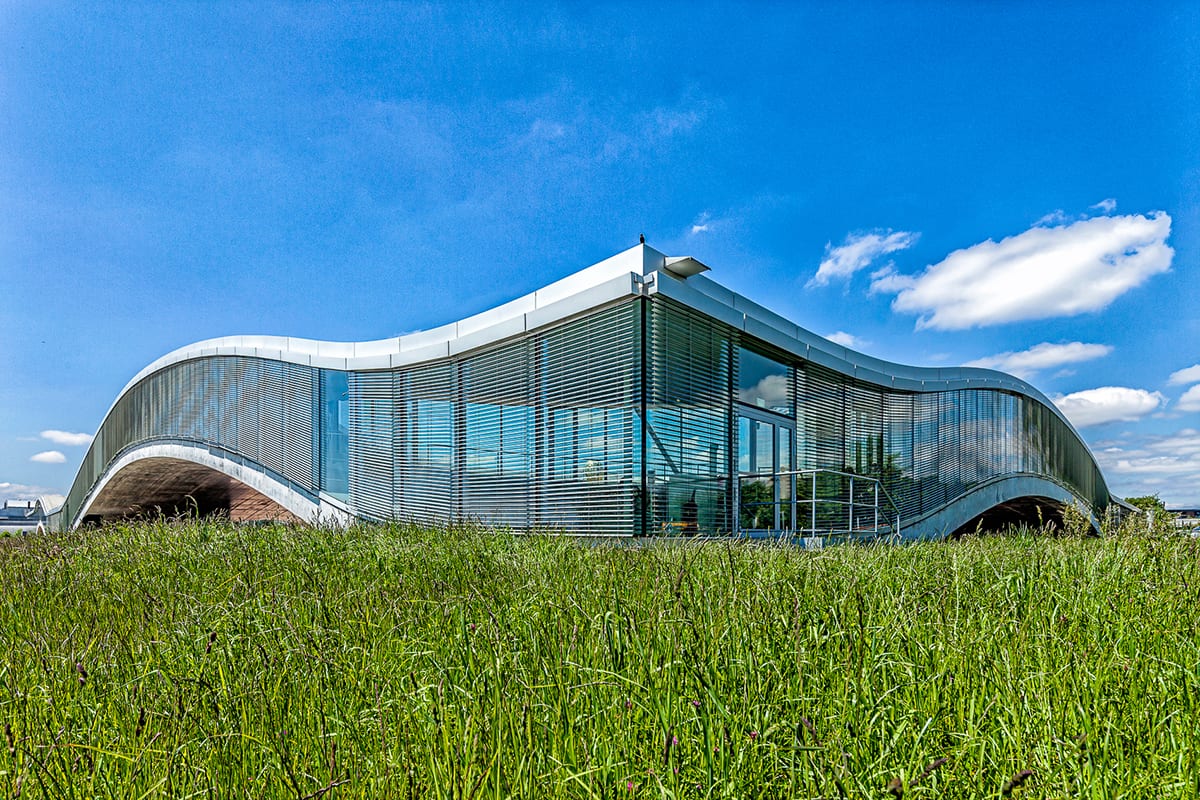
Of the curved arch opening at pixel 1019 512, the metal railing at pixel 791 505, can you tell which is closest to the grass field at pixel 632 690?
the metal railing at pixel 791 505

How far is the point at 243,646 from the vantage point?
3.74 meters

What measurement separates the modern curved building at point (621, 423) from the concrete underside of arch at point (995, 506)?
190mm

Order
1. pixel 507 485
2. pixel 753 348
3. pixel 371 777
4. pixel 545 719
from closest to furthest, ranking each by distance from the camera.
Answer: pixel 371 777 → pixel 545 719 → pixel 507 485 → pixel 753 348

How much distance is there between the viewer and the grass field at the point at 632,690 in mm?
2154

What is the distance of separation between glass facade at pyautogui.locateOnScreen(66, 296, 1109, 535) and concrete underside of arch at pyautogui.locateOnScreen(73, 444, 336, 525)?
1838 mm

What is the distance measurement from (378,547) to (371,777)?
18.8 ft

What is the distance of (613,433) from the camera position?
38.8 ft

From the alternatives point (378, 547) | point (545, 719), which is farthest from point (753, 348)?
point (545, 719)

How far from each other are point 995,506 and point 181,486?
40.8 m

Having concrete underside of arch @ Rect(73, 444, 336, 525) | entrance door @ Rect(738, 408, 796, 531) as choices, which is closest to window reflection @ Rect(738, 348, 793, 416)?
entrance door @ Rect(738, 408, 796, 531)

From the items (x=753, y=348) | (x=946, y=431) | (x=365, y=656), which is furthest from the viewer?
(x=946, y=431)

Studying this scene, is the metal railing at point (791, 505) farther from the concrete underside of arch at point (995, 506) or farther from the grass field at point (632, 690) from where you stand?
the grass field at point (632, 690)

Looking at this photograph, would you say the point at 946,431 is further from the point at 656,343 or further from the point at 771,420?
the point at 656,343

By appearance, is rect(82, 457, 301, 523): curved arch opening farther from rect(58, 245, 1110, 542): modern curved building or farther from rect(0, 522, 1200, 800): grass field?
rect(0, 522, 1200, 800): grass field
